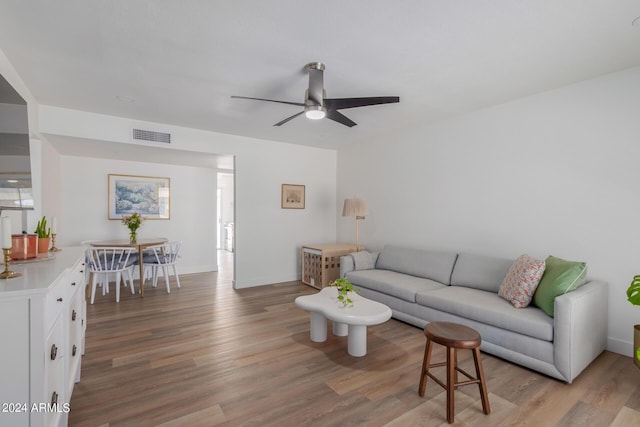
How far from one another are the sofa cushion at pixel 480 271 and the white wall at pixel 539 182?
0.82 ft

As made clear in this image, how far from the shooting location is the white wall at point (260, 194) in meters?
5.04

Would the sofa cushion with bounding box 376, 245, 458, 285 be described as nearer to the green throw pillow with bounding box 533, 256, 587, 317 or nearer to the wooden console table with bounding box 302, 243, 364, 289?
the wooden console table with bounding box 302, 243, 364, 289

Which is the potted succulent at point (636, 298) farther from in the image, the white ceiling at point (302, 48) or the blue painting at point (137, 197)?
the blue painting at point (137, 197)

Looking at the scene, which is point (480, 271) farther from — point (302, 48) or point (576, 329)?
point (302, 48)

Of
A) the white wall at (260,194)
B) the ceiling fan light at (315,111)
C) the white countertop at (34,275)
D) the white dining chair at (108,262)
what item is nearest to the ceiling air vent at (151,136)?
the white wall at (260,194)

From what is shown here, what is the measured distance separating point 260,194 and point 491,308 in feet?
12.3

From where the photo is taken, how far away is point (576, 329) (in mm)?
2342

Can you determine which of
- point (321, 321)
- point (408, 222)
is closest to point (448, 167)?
point (408, 222)

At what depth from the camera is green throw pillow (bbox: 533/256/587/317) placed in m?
→ 2.49

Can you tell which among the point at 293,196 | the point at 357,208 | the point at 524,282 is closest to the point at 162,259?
the point at 293,196

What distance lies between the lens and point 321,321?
3.07 metres

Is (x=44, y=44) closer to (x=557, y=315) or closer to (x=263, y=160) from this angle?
(x=263, y=160)

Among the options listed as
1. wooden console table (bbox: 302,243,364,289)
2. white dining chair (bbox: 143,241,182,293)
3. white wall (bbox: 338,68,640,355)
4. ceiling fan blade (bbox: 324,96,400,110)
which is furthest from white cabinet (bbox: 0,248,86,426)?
white wall (bbox: 338,68,640,355)

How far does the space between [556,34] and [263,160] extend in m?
4.08
